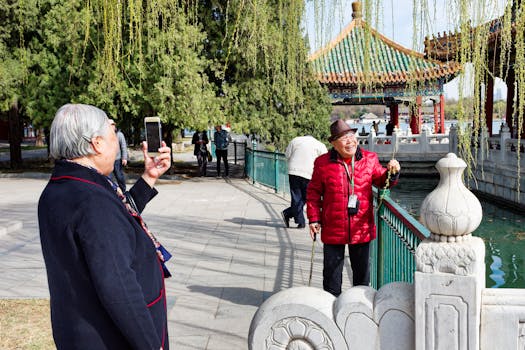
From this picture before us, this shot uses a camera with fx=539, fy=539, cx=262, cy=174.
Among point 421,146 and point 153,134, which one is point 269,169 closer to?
point 153,134

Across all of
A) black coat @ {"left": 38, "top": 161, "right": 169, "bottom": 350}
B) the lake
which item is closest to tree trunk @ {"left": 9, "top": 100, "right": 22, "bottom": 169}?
the lake

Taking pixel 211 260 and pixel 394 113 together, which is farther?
pixel 394 113

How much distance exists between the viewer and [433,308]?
236 centimetres

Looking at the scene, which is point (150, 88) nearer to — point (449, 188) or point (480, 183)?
point (480, 183)

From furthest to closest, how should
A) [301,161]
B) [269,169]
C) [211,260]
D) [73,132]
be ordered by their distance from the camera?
[269,169]
[301,161]
[211,260]
[73,132]

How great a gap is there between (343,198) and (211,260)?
2740 millimetres

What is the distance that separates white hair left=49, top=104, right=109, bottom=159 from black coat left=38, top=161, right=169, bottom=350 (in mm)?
53

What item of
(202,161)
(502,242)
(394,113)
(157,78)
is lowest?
(502,242)

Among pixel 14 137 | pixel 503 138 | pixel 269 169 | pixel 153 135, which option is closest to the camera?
pixel 153 135

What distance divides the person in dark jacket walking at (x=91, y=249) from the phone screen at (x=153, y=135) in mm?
999

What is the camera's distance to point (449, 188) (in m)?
2.40

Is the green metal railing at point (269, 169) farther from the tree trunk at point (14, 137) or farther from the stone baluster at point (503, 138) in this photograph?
the tree trunk at point (14, 137)

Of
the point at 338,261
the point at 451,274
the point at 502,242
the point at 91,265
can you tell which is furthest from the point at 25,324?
the point at 502,242

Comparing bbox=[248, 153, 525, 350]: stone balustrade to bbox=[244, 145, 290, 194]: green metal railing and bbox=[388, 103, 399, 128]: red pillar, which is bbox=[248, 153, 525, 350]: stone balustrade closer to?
bbox=[244, 145, 290, 194]: green metal railing
